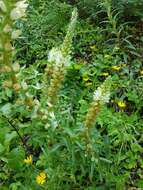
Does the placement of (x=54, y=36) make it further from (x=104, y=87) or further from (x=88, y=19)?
(x=104, y=87)

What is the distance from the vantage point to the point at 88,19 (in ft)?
14.2

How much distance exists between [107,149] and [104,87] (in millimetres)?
658

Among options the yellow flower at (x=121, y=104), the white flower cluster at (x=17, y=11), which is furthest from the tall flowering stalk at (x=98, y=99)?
the yellow flower at (x=121, y=104)

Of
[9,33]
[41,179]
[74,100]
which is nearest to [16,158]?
[41,179]

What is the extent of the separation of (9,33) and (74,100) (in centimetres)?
130

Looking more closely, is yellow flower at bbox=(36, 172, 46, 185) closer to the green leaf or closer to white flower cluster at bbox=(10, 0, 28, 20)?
the green leaf

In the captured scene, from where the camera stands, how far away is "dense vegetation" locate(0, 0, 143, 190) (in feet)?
8.52

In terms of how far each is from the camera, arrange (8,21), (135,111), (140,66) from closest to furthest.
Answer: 1. (8,21)
2. (135,111)
3. (140,66)

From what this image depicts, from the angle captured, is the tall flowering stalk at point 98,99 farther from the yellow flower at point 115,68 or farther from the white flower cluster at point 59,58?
the yellow flower at point 115,68

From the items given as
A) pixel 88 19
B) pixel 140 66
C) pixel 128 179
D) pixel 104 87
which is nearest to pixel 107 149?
pixel 128 179

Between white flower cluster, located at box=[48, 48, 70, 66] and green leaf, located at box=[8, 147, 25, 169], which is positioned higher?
white flower cluster, located at box=[48, 48, 70, 66]

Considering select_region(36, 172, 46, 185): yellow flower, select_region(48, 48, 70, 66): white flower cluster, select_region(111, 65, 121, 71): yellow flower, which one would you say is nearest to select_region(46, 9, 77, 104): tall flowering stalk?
select_region(48, 48, 70, 66): white flower cluster

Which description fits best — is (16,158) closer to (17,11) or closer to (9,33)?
(9,33)

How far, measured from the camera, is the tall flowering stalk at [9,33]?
7.31 ft
